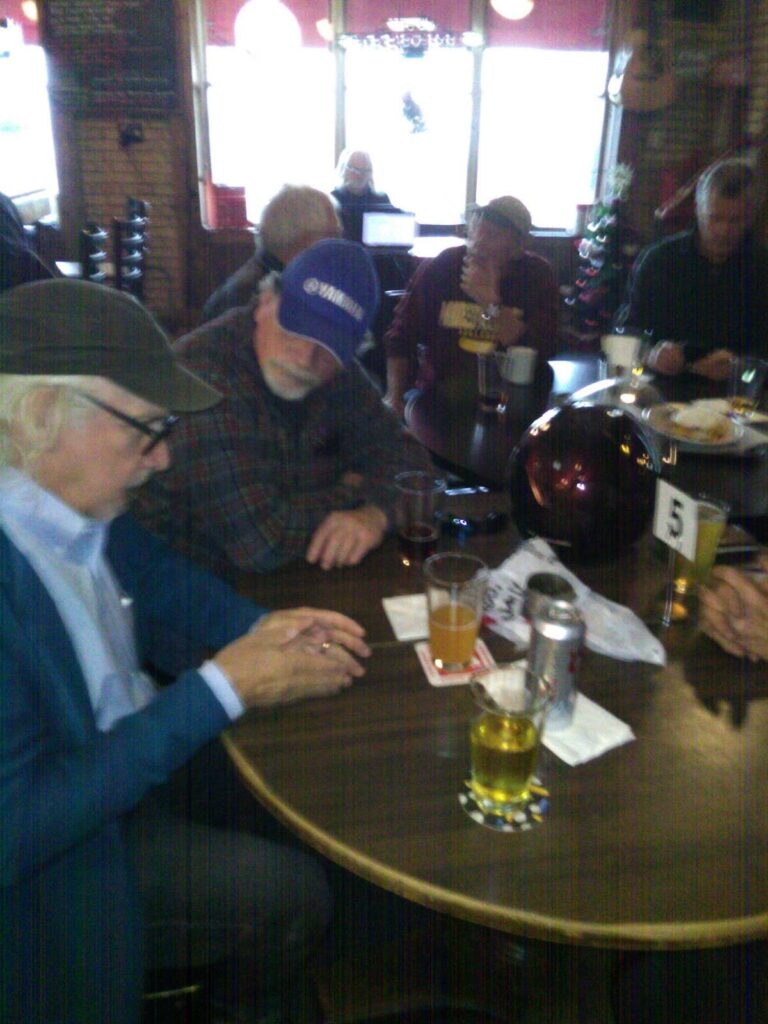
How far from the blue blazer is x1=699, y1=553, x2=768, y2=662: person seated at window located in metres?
0.78

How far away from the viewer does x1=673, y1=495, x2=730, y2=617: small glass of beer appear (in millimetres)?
1317

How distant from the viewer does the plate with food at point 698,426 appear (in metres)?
2.01

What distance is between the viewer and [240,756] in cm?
100

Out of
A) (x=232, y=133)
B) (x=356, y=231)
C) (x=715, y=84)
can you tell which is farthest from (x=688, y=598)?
(x=232, y=133)

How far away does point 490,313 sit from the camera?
112 inches

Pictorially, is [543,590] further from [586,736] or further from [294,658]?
[294,658]

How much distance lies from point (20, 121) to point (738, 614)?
7.44 meters

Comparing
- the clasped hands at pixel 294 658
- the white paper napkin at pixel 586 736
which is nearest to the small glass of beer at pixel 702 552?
the white paper napkin at pixel 586 736

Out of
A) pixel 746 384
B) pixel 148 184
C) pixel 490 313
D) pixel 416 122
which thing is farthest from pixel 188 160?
pixel 746 384

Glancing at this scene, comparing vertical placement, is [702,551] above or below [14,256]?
below

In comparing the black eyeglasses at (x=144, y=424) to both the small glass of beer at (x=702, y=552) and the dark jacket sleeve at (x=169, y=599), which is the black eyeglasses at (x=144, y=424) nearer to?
the dark jacket sleeve at (x=169, y=599)

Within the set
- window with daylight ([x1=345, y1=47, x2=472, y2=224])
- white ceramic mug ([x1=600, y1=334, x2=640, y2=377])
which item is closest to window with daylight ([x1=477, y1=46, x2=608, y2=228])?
window with daylight ([x1=345, y1=47, x2=472, y2=224])

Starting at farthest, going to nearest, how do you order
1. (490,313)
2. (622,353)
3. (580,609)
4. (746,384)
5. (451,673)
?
(490,313)
(622,353)
(746,384)
(580,609)
(451,673)

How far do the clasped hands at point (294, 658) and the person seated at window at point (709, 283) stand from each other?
2480 millimetres
